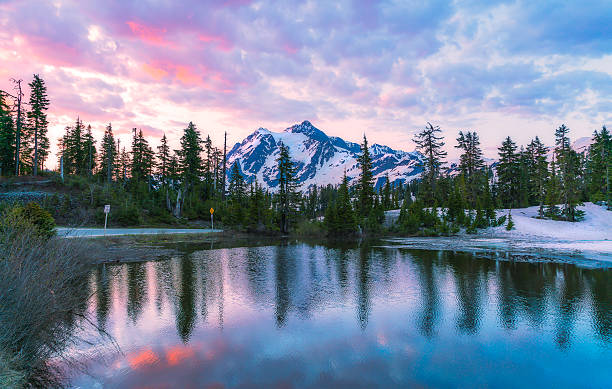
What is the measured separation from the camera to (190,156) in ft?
204

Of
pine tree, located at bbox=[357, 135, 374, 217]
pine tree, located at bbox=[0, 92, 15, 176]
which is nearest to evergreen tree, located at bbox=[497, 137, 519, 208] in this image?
pine tree, located at bbox=[357, 135, 374, 217]

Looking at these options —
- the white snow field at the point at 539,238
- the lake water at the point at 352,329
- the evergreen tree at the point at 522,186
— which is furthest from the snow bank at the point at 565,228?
the lake water at the point at 352,329

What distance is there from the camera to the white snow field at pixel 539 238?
97.9 feet

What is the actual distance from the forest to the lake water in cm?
3241

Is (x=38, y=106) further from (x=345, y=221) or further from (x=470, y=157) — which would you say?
(x=470, y=157)

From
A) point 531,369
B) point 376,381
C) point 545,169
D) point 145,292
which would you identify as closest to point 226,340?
point 376,381

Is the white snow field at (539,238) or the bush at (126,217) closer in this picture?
the white snow field at (539,238)

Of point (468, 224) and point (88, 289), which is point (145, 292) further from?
point (468, 224)

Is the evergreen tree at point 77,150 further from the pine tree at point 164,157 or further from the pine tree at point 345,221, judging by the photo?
the pine tree at point 345,221

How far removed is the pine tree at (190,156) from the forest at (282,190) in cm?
19

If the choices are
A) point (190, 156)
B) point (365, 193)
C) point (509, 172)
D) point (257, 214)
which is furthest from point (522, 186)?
point (190, 156)

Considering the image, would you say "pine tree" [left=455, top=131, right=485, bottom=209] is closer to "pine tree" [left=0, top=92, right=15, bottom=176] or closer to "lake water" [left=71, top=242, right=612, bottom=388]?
"lake water" [left=71, top=242, right=612, bottom=388]

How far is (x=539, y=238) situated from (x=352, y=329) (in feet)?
127

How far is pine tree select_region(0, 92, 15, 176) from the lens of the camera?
55531 mm
